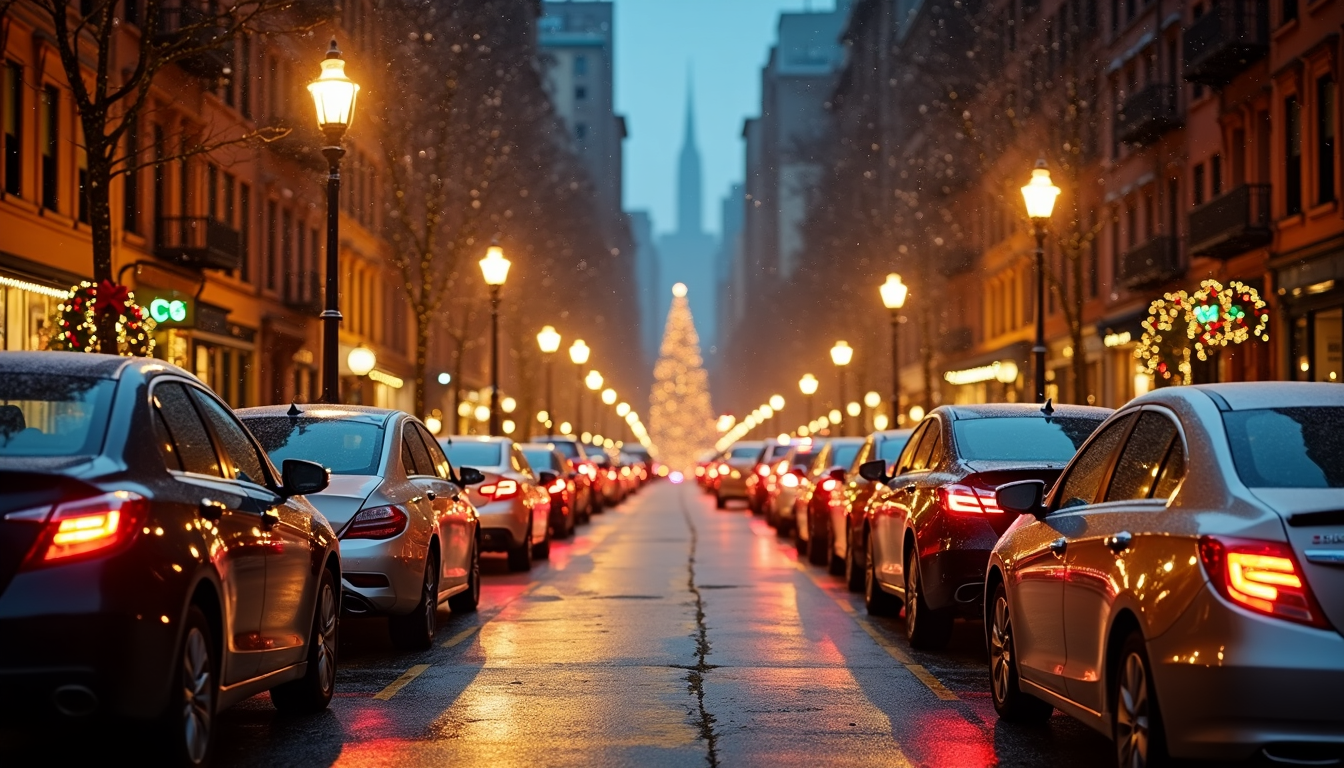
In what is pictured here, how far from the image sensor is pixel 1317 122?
35500 millimetres

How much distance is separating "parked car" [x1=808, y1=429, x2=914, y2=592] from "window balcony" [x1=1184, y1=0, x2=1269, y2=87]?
65.1ft

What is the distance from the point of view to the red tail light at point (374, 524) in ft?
42.6

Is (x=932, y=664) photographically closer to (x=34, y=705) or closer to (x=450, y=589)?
(x=450, y=589)

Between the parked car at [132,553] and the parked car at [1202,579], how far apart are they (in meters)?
3.34

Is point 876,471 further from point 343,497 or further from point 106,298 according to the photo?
point 106,298

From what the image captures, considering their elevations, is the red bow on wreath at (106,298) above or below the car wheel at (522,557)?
above

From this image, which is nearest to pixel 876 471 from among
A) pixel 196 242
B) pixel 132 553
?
pixel 132 553

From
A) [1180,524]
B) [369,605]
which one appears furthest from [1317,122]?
[1180,524]

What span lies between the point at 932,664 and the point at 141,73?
1180 centimetres

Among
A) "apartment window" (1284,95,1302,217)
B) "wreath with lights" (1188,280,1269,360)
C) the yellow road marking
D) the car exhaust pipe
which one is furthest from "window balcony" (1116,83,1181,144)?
the car exhaust pipe

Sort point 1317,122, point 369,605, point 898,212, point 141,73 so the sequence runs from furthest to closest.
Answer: point 898,212
point 1317,122
point 141,73
point 369,605

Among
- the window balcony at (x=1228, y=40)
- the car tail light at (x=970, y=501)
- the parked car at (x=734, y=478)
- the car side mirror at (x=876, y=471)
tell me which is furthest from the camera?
the parked car at (x=734, y=478)

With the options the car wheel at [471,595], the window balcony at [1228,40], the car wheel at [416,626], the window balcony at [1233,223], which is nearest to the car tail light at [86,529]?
the car wheel at [416,626]

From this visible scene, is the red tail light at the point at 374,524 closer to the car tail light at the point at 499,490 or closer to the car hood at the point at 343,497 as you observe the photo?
the car hood at the point at 343,497
